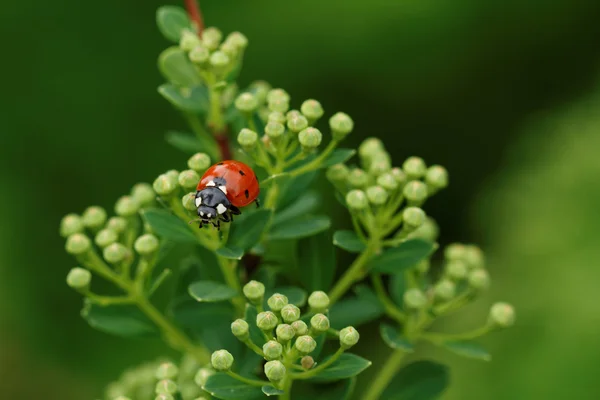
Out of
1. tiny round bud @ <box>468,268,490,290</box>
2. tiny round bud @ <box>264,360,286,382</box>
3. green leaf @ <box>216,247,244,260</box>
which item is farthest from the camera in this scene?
tiny round bud @ <box>468,268,490,290</box>

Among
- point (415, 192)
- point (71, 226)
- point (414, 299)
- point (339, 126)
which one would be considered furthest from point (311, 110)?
point (71, 226)

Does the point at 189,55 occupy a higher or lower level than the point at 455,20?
lower

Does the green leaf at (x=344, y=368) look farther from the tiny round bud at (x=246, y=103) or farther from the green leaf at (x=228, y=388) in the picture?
the tiny round bud at (x=246, y=103)

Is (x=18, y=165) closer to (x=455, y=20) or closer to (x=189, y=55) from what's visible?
(x=455, y=20)

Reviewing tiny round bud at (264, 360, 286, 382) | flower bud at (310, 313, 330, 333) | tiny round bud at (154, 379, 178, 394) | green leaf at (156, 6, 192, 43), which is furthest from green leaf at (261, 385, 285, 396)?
green leaf at (156, 6, 192, 43)

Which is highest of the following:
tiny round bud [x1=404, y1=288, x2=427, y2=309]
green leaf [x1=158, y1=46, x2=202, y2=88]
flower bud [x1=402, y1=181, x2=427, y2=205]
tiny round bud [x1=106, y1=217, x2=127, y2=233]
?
green leaf [x1=158, y1=46, x2=202, y2=88]

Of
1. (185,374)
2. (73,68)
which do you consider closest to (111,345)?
(73,68)

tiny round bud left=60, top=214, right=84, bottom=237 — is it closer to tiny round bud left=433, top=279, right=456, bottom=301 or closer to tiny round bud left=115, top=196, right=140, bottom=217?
tiny round bud left=115, top=196, right=140, bottom=217
